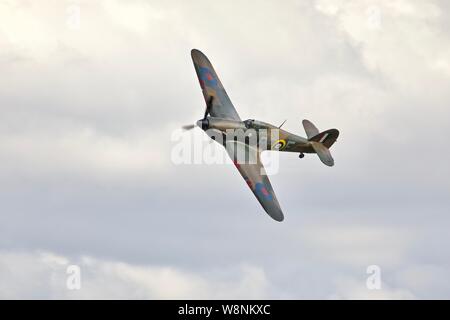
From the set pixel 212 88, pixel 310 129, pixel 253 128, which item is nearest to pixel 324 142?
pixel 310 129

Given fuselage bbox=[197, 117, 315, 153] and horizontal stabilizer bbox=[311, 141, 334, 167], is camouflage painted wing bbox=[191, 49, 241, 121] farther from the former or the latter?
horizontal stabilizer bbox=[311, 141, 334, 167]

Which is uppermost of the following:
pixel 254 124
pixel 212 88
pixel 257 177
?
pixel 212 88

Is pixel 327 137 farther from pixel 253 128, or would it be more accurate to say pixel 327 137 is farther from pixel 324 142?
pixel 253 128

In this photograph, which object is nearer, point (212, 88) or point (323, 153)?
point (323, 153)

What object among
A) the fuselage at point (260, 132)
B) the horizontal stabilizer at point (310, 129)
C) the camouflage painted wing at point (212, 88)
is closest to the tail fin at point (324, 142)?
the fuselage at point (260, 132)

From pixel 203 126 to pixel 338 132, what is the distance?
10403 mm

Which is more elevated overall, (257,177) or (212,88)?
(212,88)

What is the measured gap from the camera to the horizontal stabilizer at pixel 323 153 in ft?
215

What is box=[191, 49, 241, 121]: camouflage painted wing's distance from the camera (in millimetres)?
66500

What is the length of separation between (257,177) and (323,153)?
8.39m

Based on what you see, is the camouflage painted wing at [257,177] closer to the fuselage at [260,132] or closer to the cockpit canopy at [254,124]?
the fuselage at [260,132]

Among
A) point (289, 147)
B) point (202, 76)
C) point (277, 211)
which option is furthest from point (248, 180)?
point (202, 76)

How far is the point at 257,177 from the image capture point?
59.6m

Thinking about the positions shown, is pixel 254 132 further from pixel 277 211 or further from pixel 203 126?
pixel 277 211
